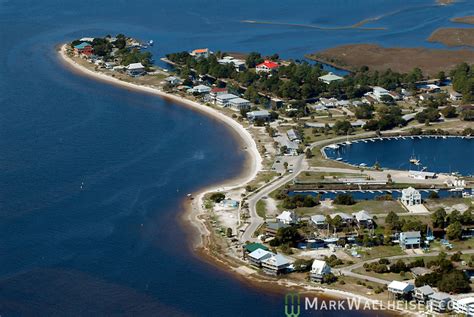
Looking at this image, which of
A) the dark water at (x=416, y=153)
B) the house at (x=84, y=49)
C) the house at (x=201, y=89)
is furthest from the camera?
the house at (x=84, y=49)

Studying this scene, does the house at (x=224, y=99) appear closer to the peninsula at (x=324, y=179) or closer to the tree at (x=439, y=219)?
the peninsula at (x=324, y=179)

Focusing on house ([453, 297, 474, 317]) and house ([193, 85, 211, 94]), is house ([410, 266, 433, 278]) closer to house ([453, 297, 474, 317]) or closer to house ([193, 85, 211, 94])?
house ([453, 297, 474, 317])

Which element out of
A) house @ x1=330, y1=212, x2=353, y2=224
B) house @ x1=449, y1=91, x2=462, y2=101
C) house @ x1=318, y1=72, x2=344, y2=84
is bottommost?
house @ x1=330, y1=212, x2=353, y2=224

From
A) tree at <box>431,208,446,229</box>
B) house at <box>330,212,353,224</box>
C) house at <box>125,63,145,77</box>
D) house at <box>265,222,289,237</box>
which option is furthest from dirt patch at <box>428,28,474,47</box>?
house at <box>265,222,289,237</box>

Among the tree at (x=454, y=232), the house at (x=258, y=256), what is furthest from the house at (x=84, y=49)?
the tree at (x=454, y=232)

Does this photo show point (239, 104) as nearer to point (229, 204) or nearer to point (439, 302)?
point (229, 204)

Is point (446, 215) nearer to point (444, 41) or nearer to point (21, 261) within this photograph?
point (21, 261)
